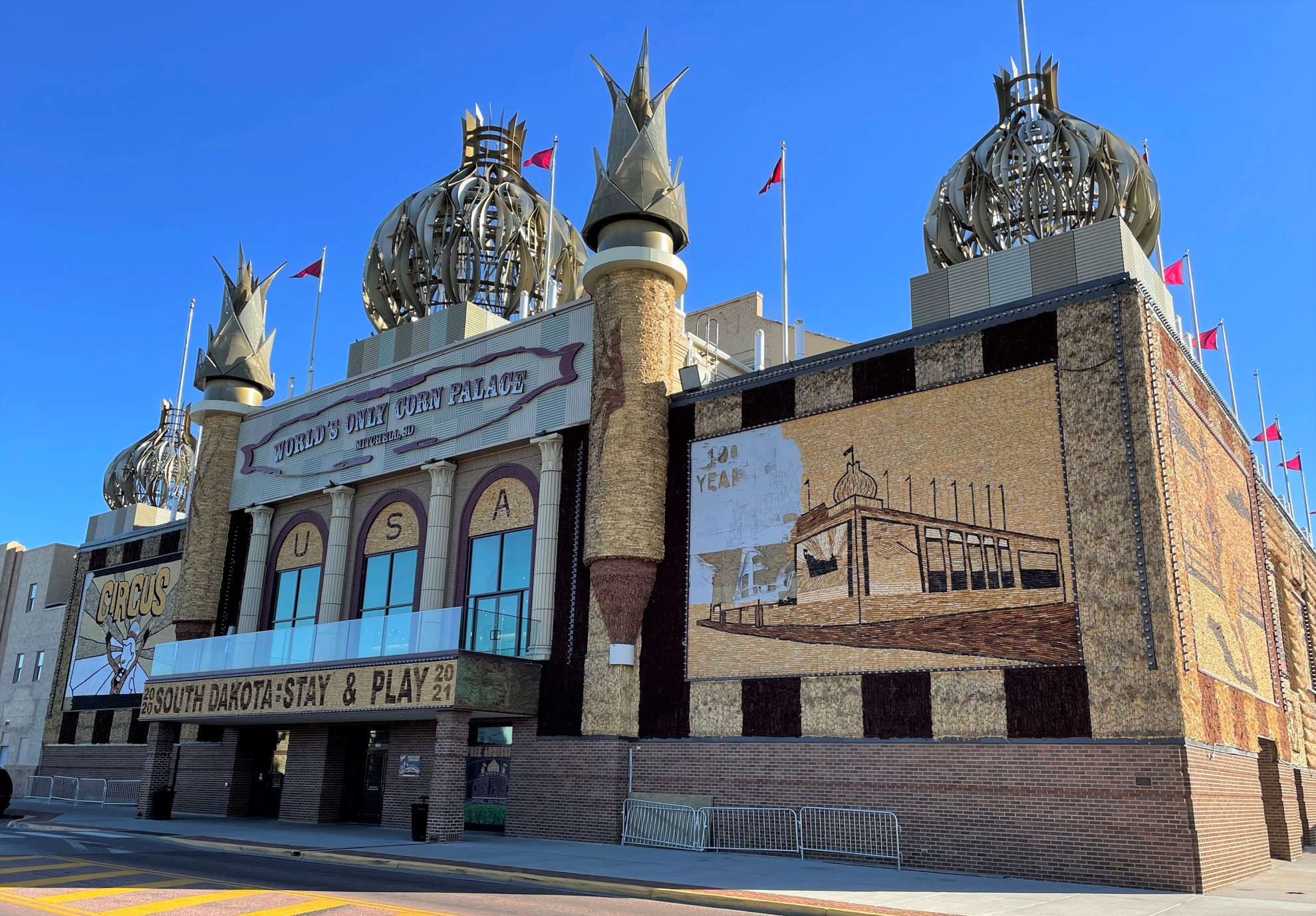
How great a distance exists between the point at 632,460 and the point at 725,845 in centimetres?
936

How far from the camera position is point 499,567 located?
29922 mm

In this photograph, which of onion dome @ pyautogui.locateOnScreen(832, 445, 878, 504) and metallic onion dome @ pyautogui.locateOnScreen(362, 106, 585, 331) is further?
metallic onion dome @ pyautogui.locateOnScreen(362, 106, 585, 331)

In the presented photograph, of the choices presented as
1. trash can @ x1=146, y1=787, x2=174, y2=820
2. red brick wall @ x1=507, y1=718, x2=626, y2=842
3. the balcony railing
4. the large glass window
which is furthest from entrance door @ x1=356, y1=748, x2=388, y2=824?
red brick wall @ x1=507, y1=718, x2=626, y2=842

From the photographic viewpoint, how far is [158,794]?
101ft

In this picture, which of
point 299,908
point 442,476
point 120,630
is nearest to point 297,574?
point 442,476

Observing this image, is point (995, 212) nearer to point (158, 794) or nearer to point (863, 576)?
point (863, 576)

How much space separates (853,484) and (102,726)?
32.6m

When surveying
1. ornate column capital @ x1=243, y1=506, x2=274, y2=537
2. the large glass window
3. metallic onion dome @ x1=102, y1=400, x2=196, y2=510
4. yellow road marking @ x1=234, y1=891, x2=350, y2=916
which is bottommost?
yellow road marking @ x1=234, y1=891, x2=350, y2=916

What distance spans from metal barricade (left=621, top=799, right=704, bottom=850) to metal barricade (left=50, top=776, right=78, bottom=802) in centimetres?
2701

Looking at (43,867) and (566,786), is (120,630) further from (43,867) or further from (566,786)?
(43,867)

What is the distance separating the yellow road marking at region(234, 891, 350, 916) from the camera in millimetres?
13039

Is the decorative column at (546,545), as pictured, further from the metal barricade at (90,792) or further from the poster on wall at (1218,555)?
the metal barricade at (90,792)

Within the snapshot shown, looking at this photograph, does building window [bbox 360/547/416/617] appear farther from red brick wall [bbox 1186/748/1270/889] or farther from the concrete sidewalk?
red brick wall [bbox 1186/748/1270/889]

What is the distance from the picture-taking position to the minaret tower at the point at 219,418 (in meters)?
36.8
